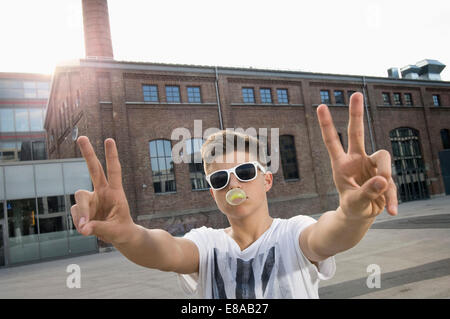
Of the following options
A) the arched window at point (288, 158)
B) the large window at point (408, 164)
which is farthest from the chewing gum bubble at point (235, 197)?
the large window at point (408, 164)

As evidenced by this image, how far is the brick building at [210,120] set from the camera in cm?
1775

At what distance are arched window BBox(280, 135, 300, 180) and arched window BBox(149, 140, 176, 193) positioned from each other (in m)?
7.63

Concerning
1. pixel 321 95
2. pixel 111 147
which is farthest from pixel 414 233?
pixel 321 95

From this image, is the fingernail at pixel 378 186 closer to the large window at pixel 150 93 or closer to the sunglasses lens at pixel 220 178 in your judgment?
the sunglasses lens at pixel 220 178

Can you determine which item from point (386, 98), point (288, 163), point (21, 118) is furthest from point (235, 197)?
point (21, 118)

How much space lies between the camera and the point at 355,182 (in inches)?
55.0

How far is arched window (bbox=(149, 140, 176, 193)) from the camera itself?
1817 cm

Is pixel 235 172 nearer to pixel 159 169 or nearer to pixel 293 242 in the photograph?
pixel 293 242

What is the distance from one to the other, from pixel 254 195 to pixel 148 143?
55.6ft

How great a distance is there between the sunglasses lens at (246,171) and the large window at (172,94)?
18.1 m

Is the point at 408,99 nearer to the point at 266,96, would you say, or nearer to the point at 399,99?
the point at 399,99

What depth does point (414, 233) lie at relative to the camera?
1073 centimetres

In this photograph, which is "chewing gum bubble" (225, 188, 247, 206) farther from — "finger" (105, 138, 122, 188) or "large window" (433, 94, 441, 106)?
"large window" (433, 94, 441, 106)

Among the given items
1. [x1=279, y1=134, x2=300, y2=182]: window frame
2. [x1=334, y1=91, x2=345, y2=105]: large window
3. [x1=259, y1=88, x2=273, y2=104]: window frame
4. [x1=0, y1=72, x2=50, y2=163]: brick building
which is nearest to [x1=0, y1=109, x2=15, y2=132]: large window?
[x1=0, y1=72, x2=50, y2=163]: brick building
